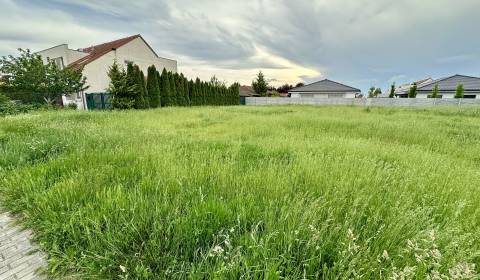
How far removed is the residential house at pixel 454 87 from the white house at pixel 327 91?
1032 cm

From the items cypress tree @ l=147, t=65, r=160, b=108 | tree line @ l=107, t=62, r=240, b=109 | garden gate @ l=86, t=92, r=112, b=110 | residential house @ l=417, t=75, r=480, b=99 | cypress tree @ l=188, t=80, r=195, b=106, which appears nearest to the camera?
tree line @ l=107, t=62, r=240, b=109

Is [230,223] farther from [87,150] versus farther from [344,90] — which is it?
[344,90]

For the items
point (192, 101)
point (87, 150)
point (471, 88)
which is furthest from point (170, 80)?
point (471, 88)

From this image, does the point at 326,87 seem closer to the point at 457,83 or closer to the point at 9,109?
the point at 457,83

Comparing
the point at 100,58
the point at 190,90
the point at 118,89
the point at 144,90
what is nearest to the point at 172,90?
the point at 144,90

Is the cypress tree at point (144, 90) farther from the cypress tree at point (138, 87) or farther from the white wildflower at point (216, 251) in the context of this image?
the white wildflower at point (216, 251)

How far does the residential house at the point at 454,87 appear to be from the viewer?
1324 inches

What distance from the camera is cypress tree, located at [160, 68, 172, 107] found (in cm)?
1992

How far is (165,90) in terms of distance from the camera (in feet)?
65.9

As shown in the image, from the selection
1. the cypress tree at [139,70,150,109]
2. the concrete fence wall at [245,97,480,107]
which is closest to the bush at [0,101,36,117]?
the cypress tree at [139,70,150,109]

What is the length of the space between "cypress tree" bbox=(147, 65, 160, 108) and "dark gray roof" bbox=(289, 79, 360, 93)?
3185 centimetres

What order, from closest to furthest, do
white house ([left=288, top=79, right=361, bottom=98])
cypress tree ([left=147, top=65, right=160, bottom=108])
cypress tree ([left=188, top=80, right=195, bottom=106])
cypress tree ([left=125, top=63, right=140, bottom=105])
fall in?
cypress tree ([left=125, top=63, right=140, bottom=105]) < cypress tree ([left=147, top=65, right=160, bottom=108]) < cypress tree ([left=188, top=80, right=195, bottom=106]) < white house ([left=288, top=79, right=361, bottom=98])

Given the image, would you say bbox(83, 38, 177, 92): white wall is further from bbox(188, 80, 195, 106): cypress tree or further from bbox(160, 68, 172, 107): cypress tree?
bbox(188, 80, 195, 106): cypress tree

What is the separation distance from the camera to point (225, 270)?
1.22 metres
